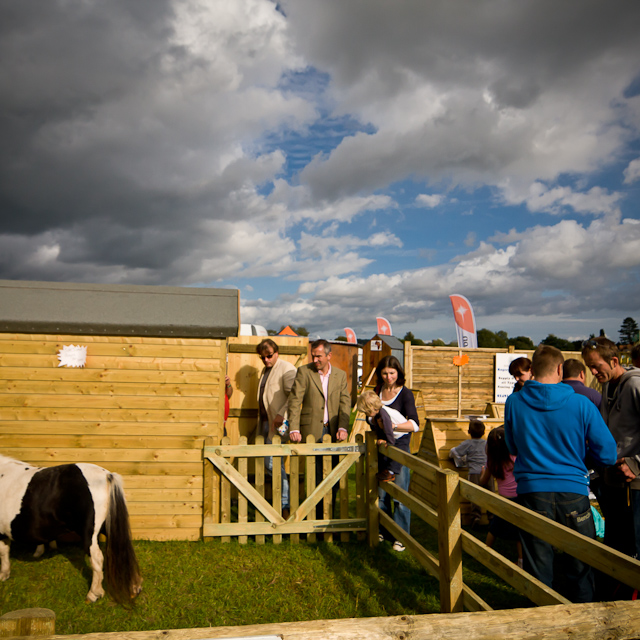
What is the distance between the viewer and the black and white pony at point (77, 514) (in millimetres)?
3912

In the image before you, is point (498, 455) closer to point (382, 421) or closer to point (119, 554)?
point (382, 421)

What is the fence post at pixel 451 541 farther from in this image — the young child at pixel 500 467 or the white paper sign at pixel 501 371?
the white paper sign at pixel 501 371

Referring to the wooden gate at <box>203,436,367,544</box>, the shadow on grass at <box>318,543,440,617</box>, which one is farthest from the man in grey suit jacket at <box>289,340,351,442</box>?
the shadow on grass at <box>318,543,440,617</box>

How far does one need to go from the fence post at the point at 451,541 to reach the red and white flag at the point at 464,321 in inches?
522

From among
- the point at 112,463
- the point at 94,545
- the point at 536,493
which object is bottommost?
the point at 94,545

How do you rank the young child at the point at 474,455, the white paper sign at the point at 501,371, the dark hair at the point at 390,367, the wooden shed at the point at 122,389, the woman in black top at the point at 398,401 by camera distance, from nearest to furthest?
the woman in black top at the point at 398,401 → the dark hair at the point at 390,367 → the wooden shed at the point at 122,389 → the young child at the point at 474,455 → the white paper sign at the point at 501,371

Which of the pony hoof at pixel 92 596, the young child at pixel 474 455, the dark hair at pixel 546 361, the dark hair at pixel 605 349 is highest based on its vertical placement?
the dark hair at pixel 605 349

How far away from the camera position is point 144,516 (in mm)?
5234

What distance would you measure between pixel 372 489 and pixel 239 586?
1.63 metres

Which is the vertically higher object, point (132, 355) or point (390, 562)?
point (132, 355)

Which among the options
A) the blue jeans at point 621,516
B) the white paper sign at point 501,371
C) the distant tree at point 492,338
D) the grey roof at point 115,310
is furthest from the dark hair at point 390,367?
the distant tree at point 492,338

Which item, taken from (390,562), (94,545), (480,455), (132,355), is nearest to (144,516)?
(94,545)

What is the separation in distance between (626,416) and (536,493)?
3.44 feet

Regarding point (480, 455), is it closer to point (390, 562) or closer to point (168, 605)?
point (390, 562)
